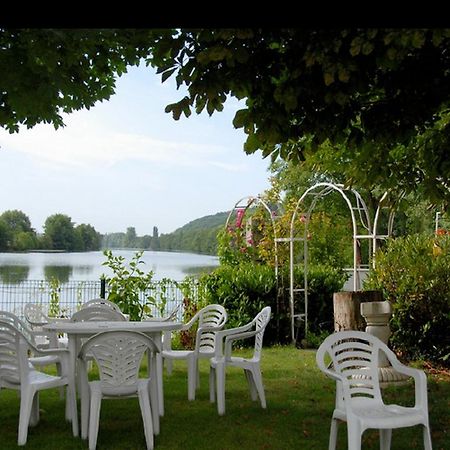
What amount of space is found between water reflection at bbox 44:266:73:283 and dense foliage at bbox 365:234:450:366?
460 cm

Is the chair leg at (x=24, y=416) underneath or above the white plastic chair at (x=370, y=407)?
underneath

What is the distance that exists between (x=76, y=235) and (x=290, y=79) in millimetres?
10450

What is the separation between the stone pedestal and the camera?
6770 millimetres

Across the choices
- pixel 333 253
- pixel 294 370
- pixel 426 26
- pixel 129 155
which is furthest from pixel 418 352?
pixel 333 253

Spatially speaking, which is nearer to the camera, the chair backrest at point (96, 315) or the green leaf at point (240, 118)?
the green leaf at point (240, 118)

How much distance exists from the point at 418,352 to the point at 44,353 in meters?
4.86

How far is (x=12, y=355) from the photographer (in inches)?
193

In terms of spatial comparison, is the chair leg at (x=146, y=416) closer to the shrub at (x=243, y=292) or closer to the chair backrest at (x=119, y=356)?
the chair backrest at (x=119, y=356)

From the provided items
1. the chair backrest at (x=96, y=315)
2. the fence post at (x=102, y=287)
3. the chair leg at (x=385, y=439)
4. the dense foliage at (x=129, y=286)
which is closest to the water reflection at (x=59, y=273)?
the fence post at (x=102, y=287)

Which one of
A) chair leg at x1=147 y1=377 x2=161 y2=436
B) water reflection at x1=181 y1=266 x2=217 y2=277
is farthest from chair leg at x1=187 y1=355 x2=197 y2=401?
water reflection at x1=181 y1=266 x2=217 y2=277

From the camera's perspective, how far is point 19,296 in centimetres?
1048

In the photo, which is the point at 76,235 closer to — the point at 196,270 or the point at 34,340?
the point at 196,270

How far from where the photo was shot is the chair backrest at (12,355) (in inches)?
189

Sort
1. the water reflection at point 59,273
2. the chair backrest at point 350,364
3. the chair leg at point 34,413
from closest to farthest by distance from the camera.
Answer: the chair backrest at point 350,364 < the chair leg at point 34,413 < the water reflection at point 59,273
